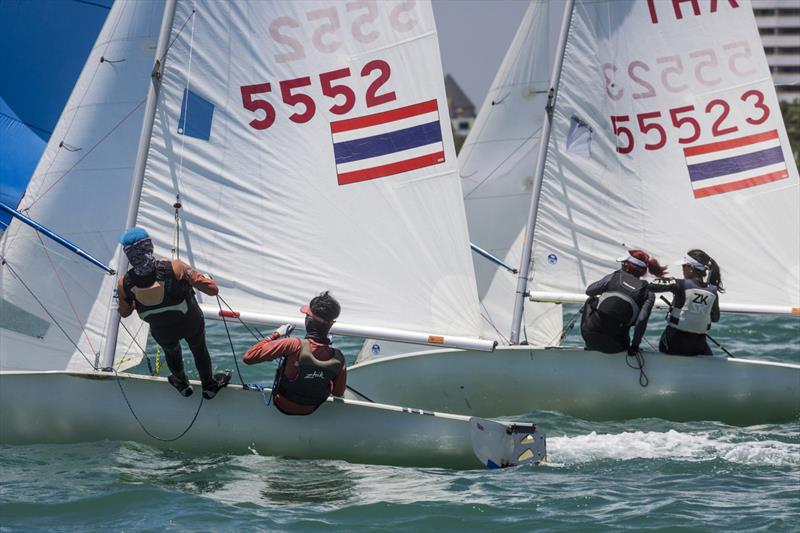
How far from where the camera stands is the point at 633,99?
12.6 meters

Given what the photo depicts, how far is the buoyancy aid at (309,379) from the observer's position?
8461 mm

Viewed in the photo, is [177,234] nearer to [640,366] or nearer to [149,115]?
[149,115]

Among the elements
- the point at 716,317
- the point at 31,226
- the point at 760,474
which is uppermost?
the point at 31,226

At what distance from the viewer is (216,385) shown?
8.83m

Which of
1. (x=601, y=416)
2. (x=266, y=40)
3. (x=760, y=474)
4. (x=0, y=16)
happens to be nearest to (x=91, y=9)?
(x=0, y=16)

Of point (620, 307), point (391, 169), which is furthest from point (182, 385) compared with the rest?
point (620, 307)

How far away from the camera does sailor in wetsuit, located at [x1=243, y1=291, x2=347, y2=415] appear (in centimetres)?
845

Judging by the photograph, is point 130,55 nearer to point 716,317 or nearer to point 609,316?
point 609,316

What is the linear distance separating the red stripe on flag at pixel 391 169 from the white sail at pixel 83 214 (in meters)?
1.63

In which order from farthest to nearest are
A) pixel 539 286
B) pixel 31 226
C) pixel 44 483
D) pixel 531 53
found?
1. pixel 531 53
2. pixel 539 286
3. pixel 31 226
4. pixel 44 483

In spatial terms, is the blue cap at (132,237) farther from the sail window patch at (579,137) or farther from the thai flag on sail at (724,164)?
the thai flag on sail at (724,164)

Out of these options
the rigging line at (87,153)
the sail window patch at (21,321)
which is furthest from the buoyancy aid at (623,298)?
the sail window patch at (21,321)

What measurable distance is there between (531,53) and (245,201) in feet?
15.7

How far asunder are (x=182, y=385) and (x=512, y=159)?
5.62 metres
